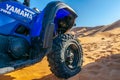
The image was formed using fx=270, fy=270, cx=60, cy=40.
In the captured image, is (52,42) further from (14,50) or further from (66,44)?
(14,50)

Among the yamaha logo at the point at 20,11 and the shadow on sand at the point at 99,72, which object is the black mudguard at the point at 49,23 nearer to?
the yamaha logo at the point at 20,11

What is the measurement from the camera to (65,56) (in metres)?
4.82

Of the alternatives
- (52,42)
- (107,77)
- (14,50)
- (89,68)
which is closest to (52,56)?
(52,42)

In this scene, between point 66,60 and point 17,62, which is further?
point 66,60

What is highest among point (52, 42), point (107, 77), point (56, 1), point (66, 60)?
point (56, 1)

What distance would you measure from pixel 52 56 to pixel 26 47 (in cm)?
49

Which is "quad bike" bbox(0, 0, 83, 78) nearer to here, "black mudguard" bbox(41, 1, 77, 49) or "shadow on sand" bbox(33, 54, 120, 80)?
"black mudguard" bbox(41, 1, 77, 49)

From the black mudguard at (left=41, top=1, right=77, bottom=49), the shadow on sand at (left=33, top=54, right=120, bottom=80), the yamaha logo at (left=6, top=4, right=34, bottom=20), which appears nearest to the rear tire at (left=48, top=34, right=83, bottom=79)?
the black mudguard at (left=41, top=1, right=77, bottom=49)

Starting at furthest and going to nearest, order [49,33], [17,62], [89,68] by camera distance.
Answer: [89,68] → [49,33] → [17,62]

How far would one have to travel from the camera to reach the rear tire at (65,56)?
185 inches

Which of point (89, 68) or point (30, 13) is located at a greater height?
point (30, 13)

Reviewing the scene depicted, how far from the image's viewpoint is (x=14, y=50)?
14.3ft

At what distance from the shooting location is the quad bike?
4.33 m

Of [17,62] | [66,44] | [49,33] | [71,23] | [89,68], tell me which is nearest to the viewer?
[17,62]
